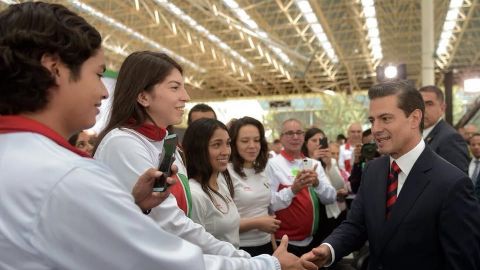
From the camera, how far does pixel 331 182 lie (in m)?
4.98

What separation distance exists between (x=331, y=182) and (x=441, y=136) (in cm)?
153

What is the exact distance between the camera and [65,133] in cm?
105

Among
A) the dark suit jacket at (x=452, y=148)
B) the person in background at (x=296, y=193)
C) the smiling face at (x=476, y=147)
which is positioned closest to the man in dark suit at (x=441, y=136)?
the dark suit jacket at (x=452, y=148)

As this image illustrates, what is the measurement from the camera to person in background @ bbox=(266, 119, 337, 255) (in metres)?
3.44

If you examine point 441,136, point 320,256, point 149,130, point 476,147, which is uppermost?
point 149,130

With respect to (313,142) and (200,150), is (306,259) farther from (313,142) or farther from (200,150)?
(313,142)

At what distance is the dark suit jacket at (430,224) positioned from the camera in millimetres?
1927

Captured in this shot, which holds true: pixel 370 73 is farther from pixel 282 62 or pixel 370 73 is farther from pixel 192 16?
pixel 192 16

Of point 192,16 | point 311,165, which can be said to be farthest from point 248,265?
point 192,16

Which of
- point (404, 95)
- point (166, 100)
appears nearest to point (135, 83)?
point (166, 100)

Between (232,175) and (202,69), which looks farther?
(202,69)

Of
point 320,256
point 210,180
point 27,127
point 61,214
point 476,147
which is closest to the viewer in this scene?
point 61,214

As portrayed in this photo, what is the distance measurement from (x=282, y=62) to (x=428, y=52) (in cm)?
1593

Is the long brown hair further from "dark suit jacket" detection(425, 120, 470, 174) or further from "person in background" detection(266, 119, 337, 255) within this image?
"dark suit jacket" detection(425, 120, 470, 174)
